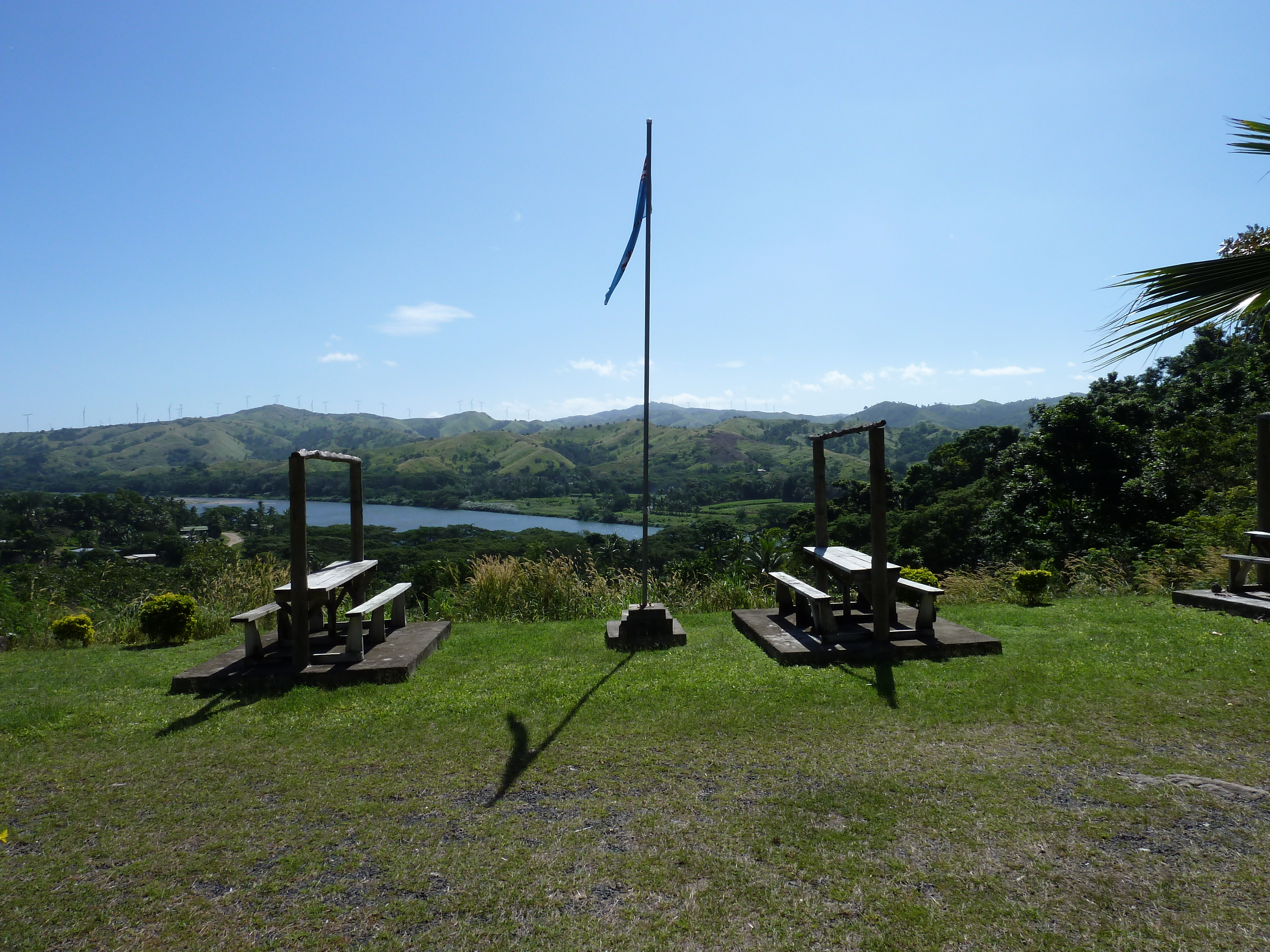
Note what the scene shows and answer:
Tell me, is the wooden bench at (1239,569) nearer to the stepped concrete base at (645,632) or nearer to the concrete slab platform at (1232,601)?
the concrete slab platform at (1232,601)

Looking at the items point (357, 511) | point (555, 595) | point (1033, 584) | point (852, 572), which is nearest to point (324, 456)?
point (357, 511)

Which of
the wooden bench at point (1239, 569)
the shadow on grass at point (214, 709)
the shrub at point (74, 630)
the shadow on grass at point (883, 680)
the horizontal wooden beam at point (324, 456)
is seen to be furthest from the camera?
the shrub at point (74, 630)

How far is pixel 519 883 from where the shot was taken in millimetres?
2785

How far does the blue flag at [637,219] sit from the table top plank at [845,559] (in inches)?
136

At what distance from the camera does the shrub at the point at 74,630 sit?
26.5ft

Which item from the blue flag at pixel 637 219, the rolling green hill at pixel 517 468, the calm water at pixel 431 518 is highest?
the blue flag at pixel 637 219

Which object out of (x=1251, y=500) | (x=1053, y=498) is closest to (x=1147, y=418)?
(x=1053, y=498)

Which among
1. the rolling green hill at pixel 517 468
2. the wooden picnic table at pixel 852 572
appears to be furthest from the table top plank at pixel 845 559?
the rolling green hill at pixel 517 468

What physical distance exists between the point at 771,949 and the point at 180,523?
73186mm

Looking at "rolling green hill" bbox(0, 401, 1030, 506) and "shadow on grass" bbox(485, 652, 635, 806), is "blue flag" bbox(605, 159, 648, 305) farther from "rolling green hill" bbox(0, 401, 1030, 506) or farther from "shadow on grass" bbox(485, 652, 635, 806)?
"rolling green hill" bbox(0, 401, 1030, 506)

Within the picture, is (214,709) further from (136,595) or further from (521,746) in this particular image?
Result: (136,595)

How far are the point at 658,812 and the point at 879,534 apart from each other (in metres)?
3.60

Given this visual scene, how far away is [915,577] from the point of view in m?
9.21

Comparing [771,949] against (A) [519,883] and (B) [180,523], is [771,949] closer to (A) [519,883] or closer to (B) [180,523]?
(A) [519,883]
